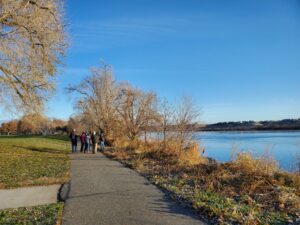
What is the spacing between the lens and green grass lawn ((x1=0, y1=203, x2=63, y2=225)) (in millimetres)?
6645

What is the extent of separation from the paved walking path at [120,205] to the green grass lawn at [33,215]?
21cm

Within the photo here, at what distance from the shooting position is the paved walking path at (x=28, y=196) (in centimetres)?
848

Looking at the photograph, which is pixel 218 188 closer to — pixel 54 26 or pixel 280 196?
pixel 280 196

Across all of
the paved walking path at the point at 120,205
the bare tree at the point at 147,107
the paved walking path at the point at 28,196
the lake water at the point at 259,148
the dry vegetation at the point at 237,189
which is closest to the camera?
the paved walking path at the point at 120,205

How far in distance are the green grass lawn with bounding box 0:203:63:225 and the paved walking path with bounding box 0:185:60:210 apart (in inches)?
25.5

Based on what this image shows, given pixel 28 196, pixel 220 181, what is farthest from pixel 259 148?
pixel 28 196

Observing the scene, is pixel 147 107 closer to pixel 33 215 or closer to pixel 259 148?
pixel 259 148

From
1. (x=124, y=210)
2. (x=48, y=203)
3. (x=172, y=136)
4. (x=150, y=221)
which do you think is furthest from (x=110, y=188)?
(x=172, y=136)

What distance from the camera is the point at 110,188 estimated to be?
9.95 meters

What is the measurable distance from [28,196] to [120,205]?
123 inches

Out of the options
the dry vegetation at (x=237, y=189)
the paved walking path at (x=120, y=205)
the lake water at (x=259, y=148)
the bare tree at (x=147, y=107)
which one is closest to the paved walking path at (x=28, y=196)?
the paved walking path at (x=120, y=205)

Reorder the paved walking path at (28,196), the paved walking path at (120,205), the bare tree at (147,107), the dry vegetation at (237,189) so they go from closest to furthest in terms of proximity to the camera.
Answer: the paved walking path at (120,205), the dry vegetation at (237,189), the paved walking path at (28,196), the bare tree at (147,107)

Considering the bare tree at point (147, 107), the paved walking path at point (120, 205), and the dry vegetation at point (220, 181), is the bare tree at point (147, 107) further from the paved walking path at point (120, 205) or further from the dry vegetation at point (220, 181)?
the paved walking path at point (120, 205)

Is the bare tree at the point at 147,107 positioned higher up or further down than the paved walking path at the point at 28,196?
higher up
